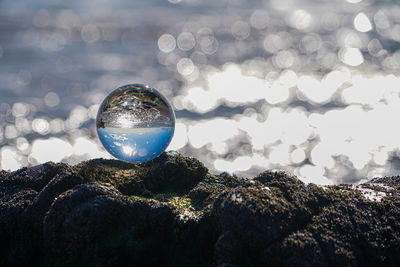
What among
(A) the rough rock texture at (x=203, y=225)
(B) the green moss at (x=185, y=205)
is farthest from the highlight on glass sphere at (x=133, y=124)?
(B) the green moss at (x=185, y=205)

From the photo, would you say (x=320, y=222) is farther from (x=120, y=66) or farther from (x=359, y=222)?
(x=120, y=66)

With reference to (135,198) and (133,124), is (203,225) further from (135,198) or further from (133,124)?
(133,124)

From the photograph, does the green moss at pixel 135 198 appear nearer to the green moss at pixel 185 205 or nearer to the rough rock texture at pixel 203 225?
the rough rock texture at pixel 203 225

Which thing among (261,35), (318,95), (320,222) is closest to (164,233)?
(320,222)

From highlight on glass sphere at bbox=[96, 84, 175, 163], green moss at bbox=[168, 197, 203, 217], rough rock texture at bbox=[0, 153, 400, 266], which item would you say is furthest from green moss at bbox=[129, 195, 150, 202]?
highlight on glass sphere at bbox=[96, 84, 175, 163]

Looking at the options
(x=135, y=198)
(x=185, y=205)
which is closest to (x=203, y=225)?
(x=185, y=205)
